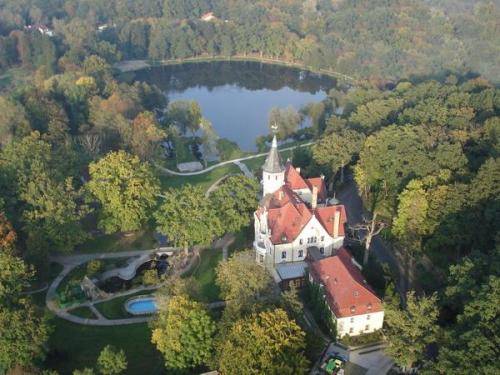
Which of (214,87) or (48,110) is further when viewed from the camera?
(214,87)

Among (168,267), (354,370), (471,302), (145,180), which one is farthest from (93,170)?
(471,302)

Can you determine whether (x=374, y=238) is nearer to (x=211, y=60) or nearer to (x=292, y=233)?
(x=292, y=233)

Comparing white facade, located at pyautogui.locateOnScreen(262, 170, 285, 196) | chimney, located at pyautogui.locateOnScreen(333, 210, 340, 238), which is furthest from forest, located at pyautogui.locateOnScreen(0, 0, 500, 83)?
chimney, located at pyautogui.locateOnScreen(333, 210, 340, 238)

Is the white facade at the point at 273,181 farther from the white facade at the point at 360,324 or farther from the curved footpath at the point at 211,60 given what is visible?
the curved footpath at the point at 211,60

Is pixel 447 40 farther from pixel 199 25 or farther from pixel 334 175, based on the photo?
pixel 334 175

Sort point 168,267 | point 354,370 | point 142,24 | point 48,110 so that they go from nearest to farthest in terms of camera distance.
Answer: point 354,370 < point 168,267 < point 48,110 < point 142,24

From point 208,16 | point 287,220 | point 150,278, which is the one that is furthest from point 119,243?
point 208,16

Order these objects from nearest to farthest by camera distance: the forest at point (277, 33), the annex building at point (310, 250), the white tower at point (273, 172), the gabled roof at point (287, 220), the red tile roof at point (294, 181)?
the annex building at point (310, 250), the gabled roof at point (287, 220), the white tower at point (273, 172), the red tile roof at point (294, 181), the forest at point (277, 33)

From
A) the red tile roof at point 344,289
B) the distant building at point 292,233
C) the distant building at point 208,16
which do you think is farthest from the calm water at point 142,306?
the distant building at point 208,16
